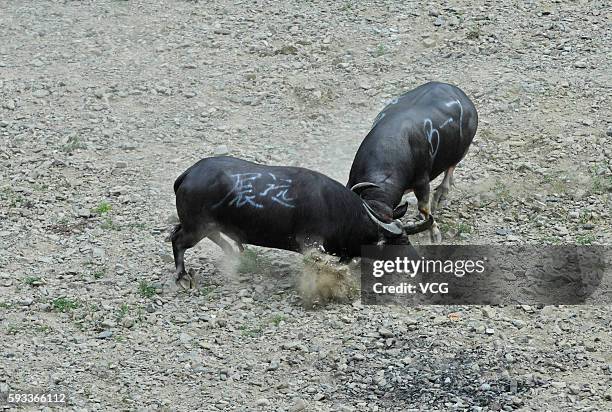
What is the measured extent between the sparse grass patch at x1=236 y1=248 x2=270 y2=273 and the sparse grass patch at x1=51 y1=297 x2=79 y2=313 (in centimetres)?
174

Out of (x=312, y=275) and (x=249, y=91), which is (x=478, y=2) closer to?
(x=249, y=91)

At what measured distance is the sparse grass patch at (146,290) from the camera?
37.3 feet

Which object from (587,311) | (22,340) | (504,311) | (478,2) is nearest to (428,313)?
(504,311)

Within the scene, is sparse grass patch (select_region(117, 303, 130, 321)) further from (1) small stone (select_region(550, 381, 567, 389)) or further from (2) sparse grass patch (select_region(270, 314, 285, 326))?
(1) small stone (select_region(550, 381, 567, 389))

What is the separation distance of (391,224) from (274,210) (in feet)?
3.94

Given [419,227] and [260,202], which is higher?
[260,202]

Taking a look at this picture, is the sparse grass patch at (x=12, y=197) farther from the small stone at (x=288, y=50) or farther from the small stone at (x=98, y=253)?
the small stone at (x=288, y=50)

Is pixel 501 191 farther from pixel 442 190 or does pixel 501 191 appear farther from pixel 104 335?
pixel 104 335

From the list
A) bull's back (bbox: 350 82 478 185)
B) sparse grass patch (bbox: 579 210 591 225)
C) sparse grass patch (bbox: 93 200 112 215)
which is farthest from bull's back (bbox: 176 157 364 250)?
sparse grass patch (bbox: 579 210 591 225)

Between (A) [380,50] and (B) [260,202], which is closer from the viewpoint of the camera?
(B) [260,202]

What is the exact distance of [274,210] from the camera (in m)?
11.2

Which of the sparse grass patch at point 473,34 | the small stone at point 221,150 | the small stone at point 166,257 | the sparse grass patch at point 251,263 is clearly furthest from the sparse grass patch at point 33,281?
the sparse grass patch at point 473,34

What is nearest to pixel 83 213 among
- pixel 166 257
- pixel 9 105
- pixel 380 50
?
pixel 166 257

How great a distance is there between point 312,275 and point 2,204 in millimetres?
4156
